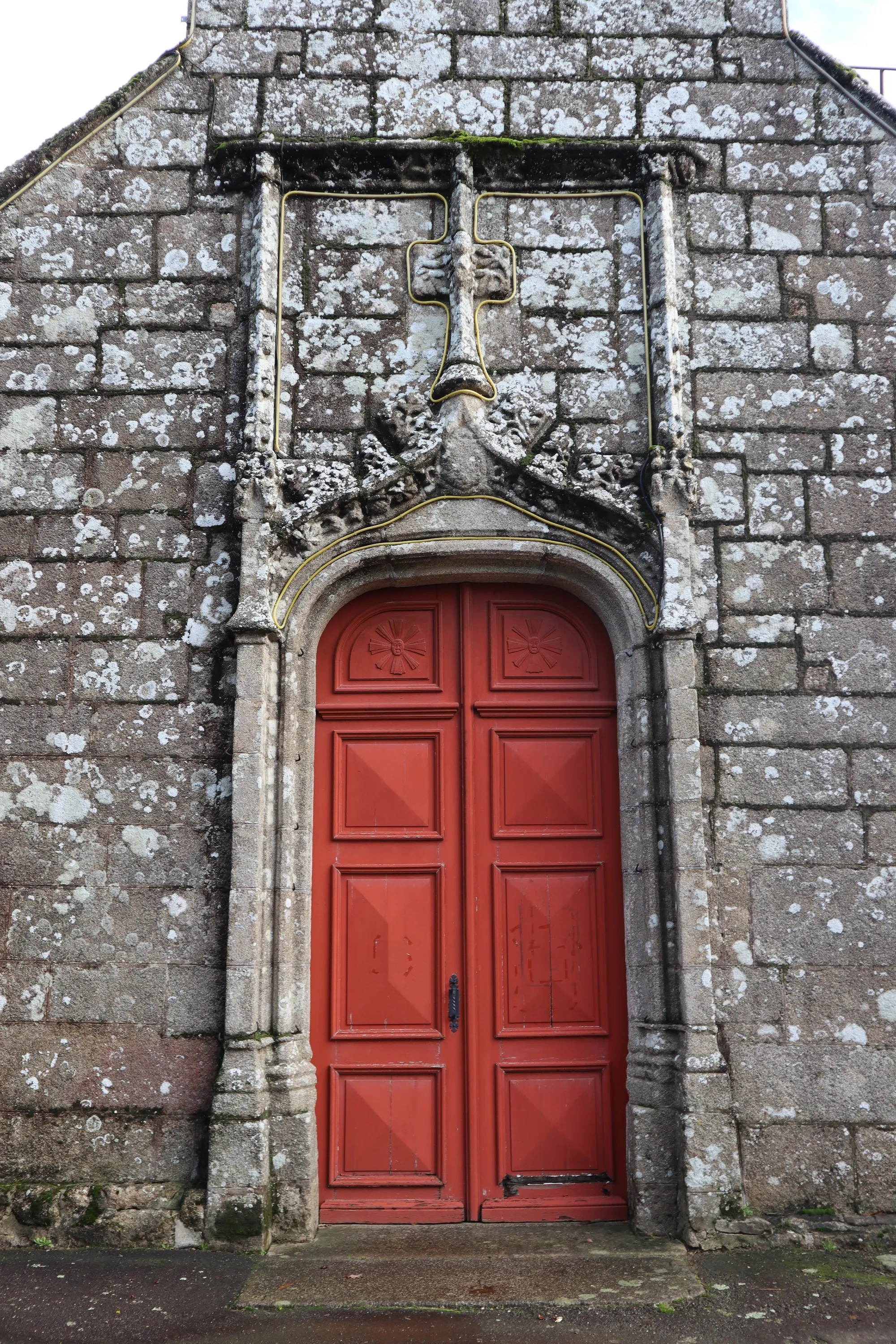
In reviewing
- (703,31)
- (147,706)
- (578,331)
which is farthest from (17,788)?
(703,31)

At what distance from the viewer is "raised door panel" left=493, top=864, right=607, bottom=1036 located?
4.19 metres

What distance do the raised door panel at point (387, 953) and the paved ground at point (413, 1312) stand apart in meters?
0.89

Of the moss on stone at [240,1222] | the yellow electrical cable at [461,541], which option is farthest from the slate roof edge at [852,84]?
the moss on stone at [240,1222]

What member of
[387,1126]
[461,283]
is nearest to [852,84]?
[461,283]

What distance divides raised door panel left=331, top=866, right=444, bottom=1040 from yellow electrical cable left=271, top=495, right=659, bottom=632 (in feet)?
3.95

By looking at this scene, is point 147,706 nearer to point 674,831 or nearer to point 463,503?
point 463,503

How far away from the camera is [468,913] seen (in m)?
4.23

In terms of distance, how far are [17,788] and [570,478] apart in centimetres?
259

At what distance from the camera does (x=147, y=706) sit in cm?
422

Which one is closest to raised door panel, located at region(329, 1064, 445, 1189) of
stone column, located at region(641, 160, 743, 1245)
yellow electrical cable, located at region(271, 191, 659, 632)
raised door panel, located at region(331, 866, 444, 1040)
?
raised door panel, located at region(331, 866, 444, 1040)

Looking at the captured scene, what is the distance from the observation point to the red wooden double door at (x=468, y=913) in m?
4.07

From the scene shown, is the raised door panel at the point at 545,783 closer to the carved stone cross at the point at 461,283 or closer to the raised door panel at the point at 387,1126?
the raised door panel at the point at 387,1126

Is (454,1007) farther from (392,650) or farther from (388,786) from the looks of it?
(392,650)

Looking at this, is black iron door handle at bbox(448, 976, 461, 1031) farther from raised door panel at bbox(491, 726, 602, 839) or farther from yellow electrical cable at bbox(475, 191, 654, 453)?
yellow electrical cable at bbox(475, 191, 654, 453)
